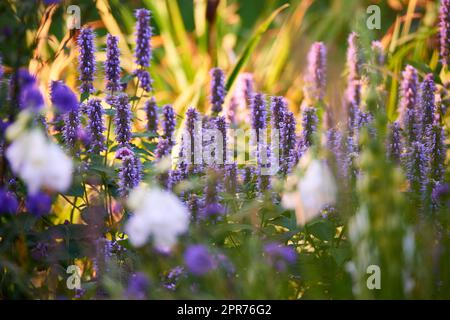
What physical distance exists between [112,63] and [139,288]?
980 millimetres

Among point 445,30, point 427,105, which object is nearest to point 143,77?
point 427,105

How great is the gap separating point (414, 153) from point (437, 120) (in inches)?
13.6

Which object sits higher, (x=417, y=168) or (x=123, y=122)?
(x=123, y=122)

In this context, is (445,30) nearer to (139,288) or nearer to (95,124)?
(95,124)

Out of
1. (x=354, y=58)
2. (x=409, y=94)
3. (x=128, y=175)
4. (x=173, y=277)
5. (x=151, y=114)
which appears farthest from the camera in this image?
(x=354, y=58)

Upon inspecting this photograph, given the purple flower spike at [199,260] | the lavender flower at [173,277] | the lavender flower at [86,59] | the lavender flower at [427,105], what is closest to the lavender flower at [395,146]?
the lavender flower at [427,105]

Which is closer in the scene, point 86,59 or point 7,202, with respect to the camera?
point 7,202

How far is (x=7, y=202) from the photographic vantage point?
6.96ft

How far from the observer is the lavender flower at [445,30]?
8.99ft

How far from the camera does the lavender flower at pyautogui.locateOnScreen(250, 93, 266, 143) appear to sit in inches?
98.1

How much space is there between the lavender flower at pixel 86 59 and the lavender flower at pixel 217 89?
544 millimetres

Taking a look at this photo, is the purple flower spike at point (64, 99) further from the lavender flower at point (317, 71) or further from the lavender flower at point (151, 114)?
the lavender flower at point (317, 71)

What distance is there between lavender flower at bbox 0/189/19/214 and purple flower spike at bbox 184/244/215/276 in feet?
2.24

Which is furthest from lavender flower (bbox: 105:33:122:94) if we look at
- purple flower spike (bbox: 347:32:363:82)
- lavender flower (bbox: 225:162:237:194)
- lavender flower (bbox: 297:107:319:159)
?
purple flower spike (bbox: 347:32:363:82)
